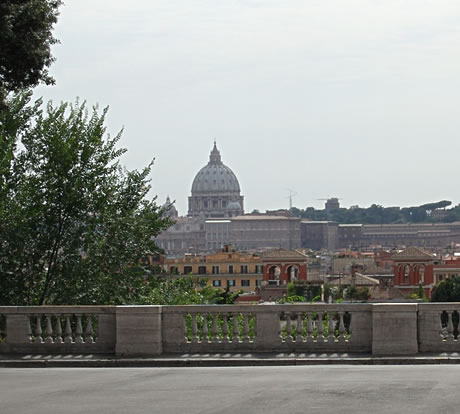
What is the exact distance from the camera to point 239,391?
11.2 m

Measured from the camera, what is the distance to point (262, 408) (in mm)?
10188

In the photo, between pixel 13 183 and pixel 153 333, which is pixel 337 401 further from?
pixel 13 183

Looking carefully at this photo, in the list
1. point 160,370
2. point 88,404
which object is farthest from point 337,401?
point 160,370

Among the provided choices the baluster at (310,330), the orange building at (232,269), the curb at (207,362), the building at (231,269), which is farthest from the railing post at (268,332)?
the building at (231,269)

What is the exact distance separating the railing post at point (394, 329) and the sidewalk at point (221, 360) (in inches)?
6.1

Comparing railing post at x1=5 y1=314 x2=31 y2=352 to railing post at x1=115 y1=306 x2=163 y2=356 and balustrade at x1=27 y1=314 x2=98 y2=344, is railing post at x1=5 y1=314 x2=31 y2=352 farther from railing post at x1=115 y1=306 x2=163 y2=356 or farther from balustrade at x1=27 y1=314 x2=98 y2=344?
railing post at x1=115 y1=306 x2=163 y2=356

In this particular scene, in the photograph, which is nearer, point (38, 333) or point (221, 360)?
point (221, 360)

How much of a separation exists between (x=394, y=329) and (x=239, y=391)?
3816 millimetres

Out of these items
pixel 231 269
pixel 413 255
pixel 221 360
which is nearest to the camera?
pixel 221 360

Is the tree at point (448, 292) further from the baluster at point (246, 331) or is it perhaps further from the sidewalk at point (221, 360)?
the sidewalk at point (221, 360)

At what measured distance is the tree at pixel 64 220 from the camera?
732 inches

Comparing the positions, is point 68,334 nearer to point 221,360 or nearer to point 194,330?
point 194,330

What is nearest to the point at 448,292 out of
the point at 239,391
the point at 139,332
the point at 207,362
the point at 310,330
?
the point at 310,330

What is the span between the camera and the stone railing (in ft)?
48.2
